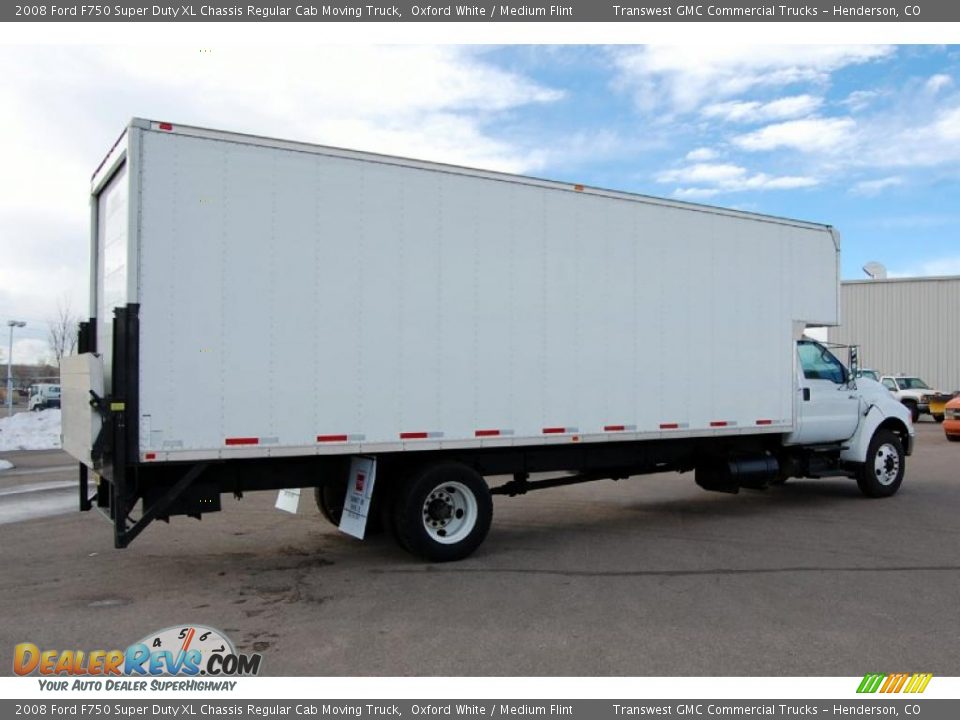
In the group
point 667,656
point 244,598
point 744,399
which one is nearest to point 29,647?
point 244,598

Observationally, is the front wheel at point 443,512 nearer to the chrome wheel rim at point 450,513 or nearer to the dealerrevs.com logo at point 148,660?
the chrome wheel rim at point 450,513

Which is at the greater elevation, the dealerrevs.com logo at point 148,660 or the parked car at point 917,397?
the parked car at point 917,397

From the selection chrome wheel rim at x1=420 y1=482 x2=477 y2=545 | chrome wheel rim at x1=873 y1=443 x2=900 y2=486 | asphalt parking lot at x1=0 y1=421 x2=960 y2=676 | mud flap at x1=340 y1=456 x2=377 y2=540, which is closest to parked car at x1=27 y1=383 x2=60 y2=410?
asphalt parking lot at x1=0 y1=421 x2=960 y2=676

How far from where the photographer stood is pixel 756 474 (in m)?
9.85

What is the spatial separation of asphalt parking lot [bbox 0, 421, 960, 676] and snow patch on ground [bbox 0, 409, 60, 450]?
12903 mm

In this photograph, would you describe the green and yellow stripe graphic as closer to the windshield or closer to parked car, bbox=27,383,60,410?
the windshield

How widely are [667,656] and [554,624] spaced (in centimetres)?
92

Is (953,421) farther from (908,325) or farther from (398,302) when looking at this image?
(398,302)

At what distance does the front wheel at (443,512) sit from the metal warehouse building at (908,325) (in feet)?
107

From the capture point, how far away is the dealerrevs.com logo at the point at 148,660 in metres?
4.70

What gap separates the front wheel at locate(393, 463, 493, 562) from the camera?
23.4 feet

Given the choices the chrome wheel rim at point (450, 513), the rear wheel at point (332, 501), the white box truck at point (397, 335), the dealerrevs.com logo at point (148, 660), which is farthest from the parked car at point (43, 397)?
the dealerrevs.com logo at point (148, 660)

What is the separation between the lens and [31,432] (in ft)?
73.9

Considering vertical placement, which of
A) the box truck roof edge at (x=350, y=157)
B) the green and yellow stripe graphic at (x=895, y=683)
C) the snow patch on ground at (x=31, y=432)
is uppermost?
the box truck roof edge at (x=350, y=157)
